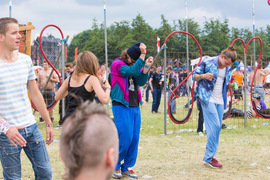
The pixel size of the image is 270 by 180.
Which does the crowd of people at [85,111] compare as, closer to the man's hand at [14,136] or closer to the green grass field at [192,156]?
the man's hand at [14,136]

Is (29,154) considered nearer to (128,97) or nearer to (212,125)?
(128,97)

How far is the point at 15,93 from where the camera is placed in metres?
2.58

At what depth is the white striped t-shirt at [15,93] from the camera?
254 cm

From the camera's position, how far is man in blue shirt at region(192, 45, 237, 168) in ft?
16.0

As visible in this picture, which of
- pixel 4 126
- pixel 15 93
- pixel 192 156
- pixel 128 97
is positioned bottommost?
pixel 192 156

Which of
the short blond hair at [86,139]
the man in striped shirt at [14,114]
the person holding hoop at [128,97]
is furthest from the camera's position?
the person holding hoop at [128,97]

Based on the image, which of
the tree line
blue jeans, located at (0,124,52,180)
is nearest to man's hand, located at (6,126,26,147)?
blue jeans, located at (0,124,52,180)

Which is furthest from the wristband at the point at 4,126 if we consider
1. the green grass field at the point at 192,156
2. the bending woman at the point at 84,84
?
the green grass field at the point at 192,156

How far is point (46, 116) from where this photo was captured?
9.30ft

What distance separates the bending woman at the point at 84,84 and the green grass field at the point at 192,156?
4.86 ft

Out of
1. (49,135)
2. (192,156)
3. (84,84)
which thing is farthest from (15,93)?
(192,156)

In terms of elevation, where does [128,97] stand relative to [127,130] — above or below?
above

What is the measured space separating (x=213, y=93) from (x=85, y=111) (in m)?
4.07

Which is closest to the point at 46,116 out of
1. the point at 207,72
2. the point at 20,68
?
the point at 20,68
